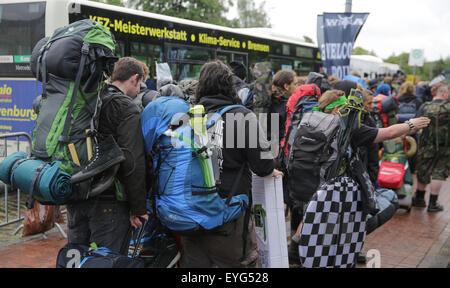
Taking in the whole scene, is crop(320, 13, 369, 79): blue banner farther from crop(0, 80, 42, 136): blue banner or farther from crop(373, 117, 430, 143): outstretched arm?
crop(0, 80, 42, 136): blue banner

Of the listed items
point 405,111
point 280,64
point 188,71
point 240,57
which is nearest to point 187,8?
point 280,64

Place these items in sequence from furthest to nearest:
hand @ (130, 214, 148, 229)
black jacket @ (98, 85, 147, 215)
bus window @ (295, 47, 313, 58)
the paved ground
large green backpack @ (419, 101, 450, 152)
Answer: bus window @ (295, 47, 313, 58) < large green backpack @ (419, 101, 450, 152) < the paved ground < hand @ (130, 214, 148, 229) < black jacket @ (98, 85, 147, 215)

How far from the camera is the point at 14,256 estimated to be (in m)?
5.07

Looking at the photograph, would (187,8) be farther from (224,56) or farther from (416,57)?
(224,56)

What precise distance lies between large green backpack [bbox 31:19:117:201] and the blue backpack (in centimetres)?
40

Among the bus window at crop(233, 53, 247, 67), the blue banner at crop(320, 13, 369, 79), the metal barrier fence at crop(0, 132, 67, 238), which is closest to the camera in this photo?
the metal barrier fence at crop(0, 132, 67, 238)

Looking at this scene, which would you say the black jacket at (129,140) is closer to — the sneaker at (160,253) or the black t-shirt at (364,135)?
the sneaker at (160,253)

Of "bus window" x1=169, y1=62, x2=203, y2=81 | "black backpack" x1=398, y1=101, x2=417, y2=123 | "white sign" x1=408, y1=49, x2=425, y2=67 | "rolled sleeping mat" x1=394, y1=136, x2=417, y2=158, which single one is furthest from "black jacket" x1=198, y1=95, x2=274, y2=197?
"white sign" x1=408, y1=49, x2=425, y2=67

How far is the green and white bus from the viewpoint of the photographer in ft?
25.6

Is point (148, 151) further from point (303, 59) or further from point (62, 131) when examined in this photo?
point (303, 59)

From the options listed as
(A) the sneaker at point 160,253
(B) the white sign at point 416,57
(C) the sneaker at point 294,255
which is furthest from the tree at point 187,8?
(A) the sneaker at point 160,253

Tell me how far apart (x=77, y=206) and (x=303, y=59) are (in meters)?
13.6

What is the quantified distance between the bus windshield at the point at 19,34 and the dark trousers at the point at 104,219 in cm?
568

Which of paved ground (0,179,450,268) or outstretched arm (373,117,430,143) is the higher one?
outstretched arm (373,117,430,143)
